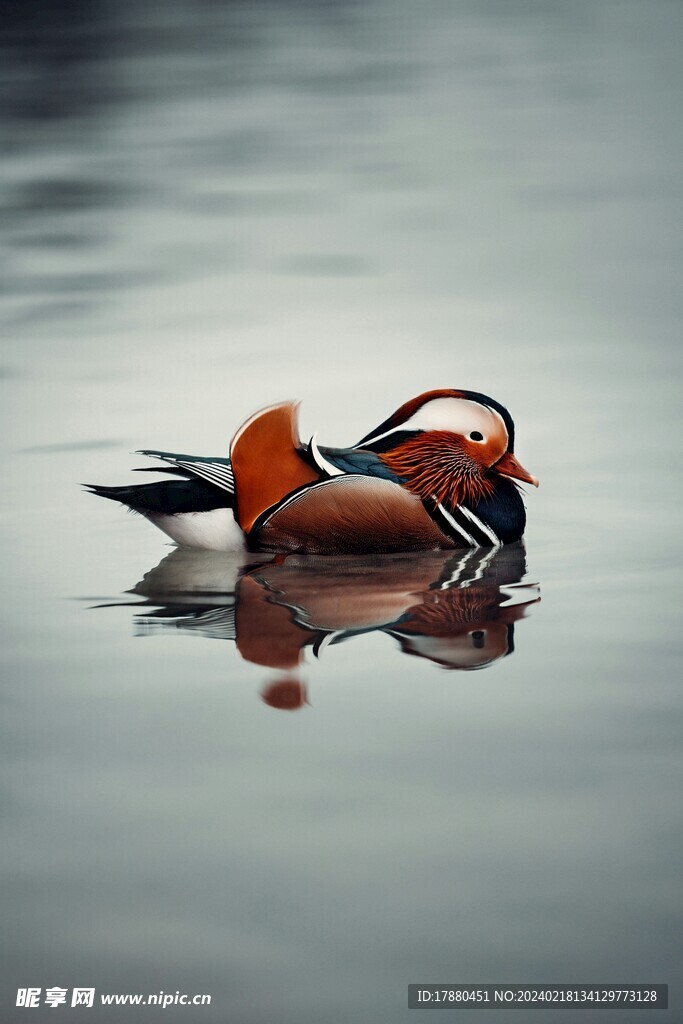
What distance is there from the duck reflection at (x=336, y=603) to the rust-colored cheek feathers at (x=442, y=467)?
18cm

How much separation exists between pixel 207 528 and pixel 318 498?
351mm

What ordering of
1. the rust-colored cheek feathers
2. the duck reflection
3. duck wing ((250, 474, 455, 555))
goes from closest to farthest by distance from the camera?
the duck reflection, duck wing ((250, 474, 455, 555)), the rust-colored cheek feathers

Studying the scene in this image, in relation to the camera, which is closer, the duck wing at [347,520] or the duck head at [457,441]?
the duck wing at [347,520]

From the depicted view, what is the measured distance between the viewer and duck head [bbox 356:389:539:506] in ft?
11.9

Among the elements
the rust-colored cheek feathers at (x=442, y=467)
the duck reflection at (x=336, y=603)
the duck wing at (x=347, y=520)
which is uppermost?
the rust-colored cheek feathers at (x=442, y=467)

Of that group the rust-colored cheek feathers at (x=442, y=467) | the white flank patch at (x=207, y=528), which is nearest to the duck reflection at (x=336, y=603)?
the white flank patch at (x=207, y=528)

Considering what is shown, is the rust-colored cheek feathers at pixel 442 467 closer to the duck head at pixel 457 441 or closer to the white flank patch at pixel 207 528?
the duck head at pixel 457 441

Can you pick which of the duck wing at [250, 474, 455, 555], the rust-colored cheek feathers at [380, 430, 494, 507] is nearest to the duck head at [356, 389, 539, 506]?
the rust-colored cheek feathers at [380, 430, 494, 507]

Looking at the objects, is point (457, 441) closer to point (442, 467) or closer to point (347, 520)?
point (442, 467)

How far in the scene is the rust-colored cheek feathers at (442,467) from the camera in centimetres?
355

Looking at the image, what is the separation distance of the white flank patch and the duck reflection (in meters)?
0.04

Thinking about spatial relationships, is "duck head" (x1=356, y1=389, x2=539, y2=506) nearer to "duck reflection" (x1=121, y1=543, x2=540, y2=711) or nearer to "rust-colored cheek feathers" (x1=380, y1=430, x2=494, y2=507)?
"rust-colored cheek feathers" (x1=380, y1=430, x2=494, y2=507)

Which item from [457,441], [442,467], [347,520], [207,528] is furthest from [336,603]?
[457,441]

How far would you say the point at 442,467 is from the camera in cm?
362
